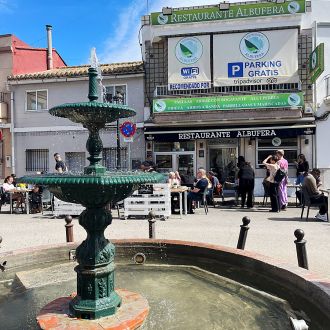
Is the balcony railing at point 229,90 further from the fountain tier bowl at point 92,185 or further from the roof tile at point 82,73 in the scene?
the fountain tier bowl at point 92,185

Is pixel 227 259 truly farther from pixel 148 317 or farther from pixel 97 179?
pixel 97 179

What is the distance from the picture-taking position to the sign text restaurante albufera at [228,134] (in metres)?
15.9

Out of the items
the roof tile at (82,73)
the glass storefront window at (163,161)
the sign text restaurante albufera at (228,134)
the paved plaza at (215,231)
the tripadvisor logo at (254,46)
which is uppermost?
the tripadvisor logo at (254,46)

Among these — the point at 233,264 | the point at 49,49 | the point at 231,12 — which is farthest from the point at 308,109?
the point at 49,49

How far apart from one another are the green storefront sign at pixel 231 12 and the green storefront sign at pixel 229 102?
12.5 feet

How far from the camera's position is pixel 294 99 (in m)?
15.7

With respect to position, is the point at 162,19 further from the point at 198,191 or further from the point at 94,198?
the point at 94,198

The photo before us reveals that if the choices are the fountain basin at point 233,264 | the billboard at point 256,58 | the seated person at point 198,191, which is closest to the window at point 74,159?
the billboard at point 256,58

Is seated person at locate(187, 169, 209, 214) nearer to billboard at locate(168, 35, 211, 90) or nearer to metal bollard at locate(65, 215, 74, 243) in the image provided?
metal bollard at locate(65, 215, 74, 243)

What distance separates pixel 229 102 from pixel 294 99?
2777 mm

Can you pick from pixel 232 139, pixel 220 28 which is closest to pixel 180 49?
pixel 220 28

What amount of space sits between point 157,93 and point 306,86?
6.94 meters

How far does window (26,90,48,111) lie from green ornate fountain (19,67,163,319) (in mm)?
17383

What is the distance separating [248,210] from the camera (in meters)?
11.8
